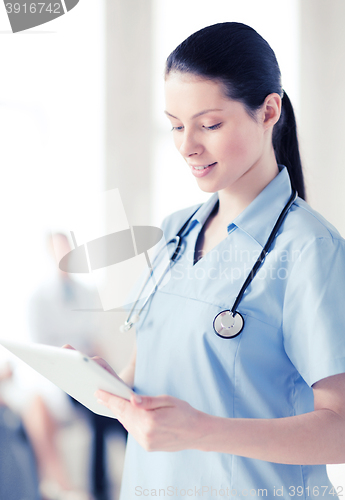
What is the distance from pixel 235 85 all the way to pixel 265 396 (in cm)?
46

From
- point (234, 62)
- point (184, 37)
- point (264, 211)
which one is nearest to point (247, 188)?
point (264, 211)

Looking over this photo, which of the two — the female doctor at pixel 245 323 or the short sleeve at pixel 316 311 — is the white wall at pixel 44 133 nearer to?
the female doctor at pixel 245 323

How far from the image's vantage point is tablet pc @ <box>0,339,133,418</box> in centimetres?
45

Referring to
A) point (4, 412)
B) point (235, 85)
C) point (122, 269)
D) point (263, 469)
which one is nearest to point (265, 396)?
point (263, 469)

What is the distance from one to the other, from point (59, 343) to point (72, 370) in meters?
0.84

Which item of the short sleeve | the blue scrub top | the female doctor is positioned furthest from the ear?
the short sleeve

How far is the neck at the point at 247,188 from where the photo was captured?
0.71 m

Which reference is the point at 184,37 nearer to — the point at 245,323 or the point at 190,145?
the point at 190,145

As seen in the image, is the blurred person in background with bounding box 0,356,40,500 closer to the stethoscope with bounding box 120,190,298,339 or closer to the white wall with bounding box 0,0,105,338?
the white wall with bounding box 0,0,105,338

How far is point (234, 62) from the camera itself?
63cm

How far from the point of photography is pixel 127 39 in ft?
4.00

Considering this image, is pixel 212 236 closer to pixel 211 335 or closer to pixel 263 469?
pixel 211 335

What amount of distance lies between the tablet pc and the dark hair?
17.1 inches

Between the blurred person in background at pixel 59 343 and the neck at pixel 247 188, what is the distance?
66 centimetres
